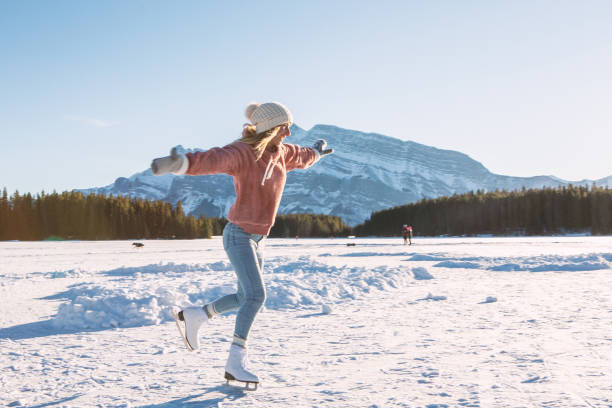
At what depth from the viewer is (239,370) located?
3.52m

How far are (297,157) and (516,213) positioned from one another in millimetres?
102556

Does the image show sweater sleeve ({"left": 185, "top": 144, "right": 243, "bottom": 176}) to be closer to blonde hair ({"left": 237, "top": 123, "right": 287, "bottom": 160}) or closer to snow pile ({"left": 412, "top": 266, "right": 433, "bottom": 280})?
blonde hair ({"left": 237, "top": 123, "right": 287, "bottom": 160})

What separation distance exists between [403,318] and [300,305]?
2069mm

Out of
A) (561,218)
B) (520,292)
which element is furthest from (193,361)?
(561,218)

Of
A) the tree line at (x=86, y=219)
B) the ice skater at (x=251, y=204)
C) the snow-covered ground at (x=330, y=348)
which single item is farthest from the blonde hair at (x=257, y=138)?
the tree line at (x=86, y=219)

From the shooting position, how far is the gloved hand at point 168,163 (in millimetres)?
2977

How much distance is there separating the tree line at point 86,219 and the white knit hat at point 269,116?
282ft

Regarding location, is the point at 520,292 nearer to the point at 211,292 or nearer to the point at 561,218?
the point at 211,292

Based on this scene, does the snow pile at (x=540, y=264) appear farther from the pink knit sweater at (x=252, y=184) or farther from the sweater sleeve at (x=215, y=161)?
the sweater sleeve at (x=215, y=161)

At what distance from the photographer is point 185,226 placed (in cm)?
9431

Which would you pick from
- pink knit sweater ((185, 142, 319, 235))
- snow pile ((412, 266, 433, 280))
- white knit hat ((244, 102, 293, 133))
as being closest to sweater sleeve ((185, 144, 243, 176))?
pink knit sweater ((185, 142, 319, 235))

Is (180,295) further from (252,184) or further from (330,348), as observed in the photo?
(252,184)

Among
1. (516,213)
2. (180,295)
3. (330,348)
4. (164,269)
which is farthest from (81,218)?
(330,348)

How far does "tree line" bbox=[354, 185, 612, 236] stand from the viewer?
89.3m
